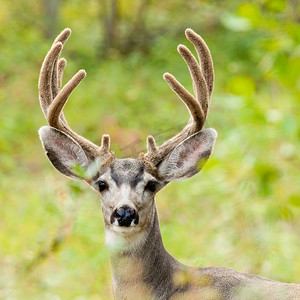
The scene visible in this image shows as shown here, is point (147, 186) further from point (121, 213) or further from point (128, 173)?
point (121, 213)

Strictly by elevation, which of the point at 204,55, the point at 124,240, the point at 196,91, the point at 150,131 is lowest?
the point at 150,131

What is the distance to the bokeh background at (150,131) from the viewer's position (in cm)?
223

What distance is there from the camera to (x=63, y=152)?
139 inches

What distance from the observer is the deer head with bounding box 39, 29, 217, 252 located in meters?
3.30

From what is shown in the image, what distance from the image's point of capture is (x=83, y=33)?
1419 cm

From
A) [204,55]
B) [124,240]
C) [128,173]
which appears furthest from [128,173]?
[204,55]

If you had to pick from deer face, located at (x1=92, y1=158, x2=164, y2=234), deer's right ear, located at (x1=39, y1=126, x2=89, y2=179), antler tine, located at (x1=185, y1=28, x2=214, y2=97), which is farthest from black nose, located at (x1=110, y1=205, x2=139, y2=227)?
antler tine, located at (x1=185, y1=28, x2=214, y2=97)

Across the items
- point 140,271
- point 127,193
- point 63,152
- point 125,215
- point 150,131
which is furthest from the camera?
point 150,131

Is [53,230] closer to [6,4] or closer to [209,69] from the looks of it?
[209,69]

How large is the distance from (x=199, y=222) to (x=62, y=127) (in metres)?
3.63

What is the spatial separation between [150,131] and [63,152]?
19.8ft

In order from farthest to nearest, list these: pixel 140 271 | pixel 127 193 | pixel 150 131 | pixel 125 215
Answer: pixel 150 131, pixel 140 271, pixel 127 193, pixel 125 215

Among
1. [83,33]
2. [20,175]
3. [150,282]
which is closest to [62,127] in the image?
[150,282]

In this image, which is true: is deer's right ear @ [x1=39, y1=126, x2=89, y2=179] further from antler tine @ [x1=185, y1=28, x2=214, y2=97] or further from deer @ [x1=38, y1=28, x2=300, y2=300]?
antler tine @ [x1=185, y1=28, x2=214, y2=97]
